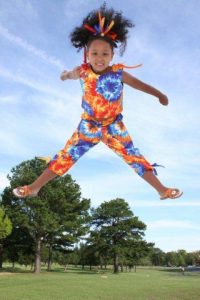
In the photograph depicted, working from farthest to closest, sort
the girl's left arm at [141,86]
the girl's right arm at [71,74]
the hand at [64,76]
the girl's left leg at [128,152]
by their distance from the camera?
the hand at [64,76] < the girl's right arm at [71,74] < the girl's left arm at [141,86] < the girl's left leg at [128,152]

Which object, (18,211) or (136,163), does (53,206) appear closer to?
(18,211)

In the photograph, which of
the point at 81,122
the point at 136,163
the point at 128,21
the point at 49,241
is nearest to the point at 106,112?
the point at 81,122

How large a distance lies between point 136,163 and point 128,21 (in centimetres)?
151

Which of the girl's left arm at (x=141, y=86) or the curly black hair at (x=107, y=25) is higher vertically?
the curly black hair at (x=107, y=25)

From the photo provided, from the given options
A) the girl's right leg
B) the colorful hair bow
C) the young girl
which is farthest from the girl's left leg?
the colorful hair bow

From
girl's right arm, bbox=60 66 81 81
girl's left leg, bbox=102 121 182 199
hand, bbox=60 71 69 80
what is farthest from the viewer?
hand, bbox=60 71 69 80

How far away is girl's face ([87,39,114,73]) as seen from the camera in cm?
464

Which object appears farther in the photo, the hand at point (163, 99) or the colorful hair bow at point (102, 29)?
the hand at point (163, 99)

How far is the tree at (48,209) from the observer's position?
2077 inches

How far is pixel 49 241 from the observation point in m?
59.0

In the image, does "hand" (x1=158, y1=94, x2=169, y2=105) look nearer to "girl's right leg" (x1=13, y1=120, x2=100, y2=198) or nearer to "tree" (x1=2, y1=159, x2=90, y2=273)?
"girl's right leg" (x1=13, y1=120, x2=100, y2=198)

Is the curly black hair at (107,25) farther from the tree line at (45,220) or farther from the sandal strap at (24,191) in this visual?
the tree line at (45,220)

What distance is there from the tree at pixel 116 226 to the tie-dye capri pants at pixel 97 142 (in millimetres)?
66838

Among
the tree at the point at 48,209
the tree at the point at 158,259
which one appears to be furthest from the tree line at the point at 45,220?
the tree at the point at 158,259
